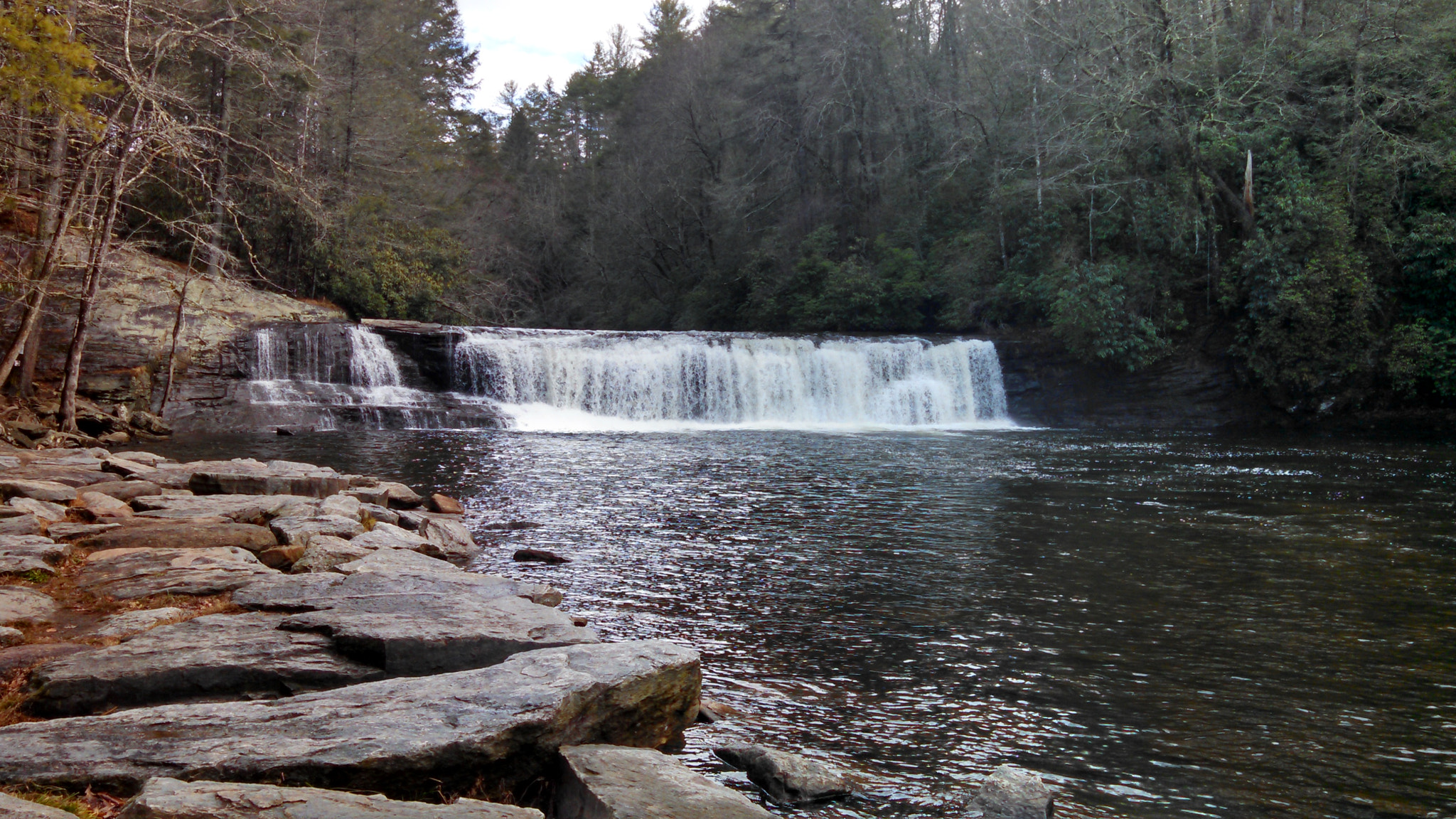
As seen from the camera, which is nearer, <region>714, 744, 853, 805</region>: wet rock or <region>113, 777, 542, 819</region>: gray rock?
<region>113, 777, 542, 819</region>: gray rock

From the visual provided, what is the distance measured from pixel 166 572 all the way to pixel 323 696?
7.97 ft

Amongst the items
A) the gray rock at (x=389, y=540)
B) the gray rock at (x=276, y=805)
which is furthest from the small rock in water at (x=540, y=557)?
the gray rock at (x=276, y=805)

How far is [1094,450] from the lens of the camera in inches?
621

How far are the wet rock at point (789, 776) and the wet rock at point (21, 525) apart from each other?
14.9 feet

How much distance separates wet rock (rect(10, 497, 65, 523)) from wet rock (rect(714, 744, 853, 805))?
5.03m

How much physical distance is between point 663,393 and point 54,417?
36.7 feet

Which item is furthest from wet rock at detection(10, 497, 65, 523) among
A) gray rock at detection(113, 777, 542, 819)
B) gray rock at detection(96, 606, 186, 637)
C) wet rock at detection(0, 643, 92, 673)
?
gray rock at detection(113, 777, 542, 819)

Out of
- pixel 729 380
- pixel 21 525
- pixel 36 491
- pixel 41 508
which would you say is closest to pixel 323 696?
pixel 21 525

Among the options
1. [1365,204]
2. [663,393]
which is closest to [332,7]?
[663,393]

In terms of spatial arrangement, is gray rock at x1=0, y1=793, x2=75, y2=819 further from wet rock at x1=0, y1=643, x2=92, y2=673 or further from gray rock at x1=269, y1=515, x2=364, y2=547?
gray rock at x1=269, y1=515, x2=364, y2=547

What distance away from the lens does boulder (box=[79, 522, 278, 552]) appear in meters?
5.63

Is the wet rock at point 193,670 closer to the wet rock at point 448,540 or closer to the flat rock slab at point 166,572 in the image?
the flat rock slab at point 166,572

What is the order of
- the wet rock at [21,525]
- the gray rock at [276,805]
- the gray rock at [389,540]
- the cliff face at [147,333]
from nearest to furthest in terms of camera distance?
the gray rock at [276,805] → the wet rock at [21,525] → the gray rock at [389,540] → the cliff face at [147,333]

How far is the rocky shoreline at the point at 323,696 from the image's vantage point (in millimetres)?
2652
